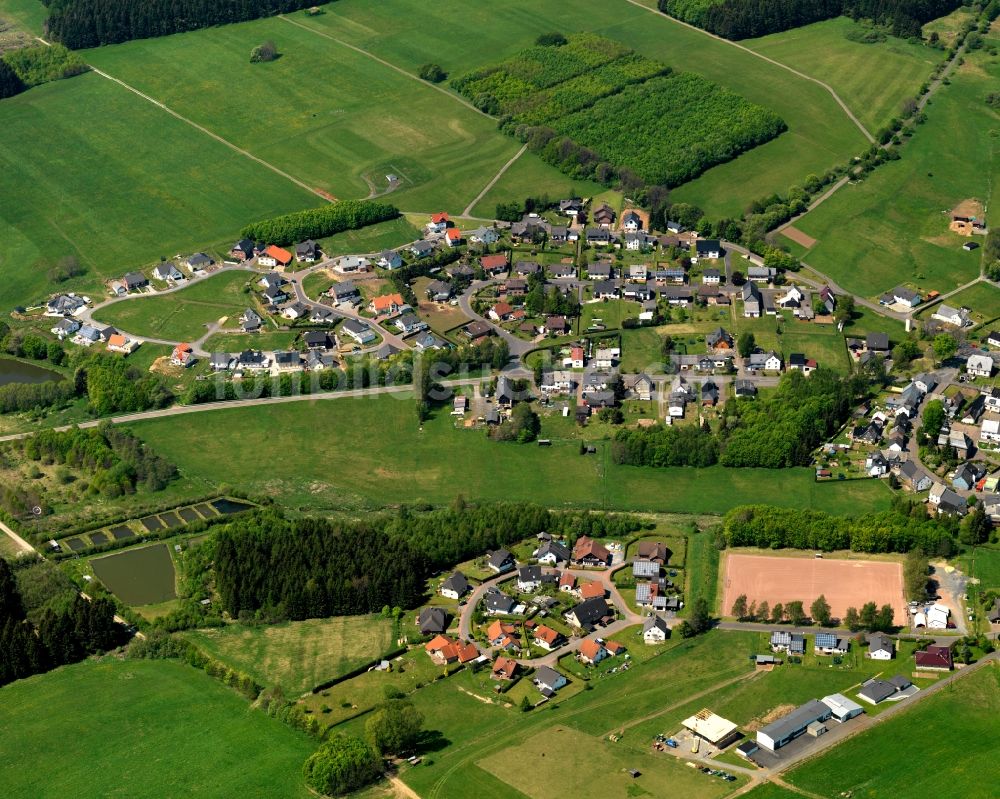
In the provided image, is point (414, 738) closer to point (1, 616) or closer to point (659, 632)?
point (659, 632)

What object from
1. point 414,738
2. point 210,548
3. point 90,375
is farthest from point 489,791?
point 90,375

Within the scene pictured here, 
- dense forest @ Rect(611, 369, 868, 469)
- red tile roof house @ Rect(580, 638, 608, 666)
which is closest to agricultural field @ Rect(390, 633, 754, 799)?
red tile roof house @ Rect(580, 638, 608, 666)

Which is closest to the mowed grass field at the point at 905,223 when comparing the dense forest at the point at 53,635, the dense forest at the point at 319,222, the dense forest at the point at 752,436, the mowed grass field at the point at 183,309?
the dense forest at the point at 752,436

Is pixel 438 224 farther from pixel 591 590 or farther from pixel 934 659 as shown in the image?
pixel 934 659

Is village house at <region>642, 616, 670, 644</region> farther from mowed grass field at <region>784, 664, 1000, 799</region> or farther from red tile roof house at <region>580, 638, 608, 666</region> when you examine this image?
mowed grass field at <region>784, 664, 1000, 799</region>

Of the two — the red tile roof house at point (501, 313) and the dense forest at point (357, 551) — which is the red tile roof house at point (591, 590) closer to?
the dense forest at point (357, 551)
